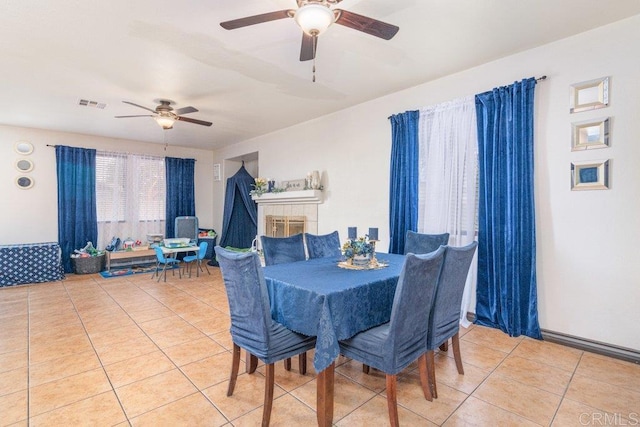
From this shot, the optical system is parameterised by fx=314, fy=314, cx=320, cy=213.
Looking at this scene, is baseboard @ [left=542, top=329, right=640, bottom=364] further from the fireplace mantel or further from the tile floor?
the fireplace mantel

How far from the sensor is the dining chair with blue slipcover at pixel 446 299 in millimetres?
2000

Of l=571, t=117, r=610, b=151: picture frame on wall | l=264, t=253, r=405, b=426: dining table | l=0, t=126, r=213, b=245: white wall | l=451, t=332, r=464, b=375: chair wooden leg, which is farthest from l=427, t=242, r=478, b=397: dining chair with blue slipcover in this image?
l=0, t=126, r=213, b=245: white wall

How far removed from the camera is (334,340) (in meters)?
1.72

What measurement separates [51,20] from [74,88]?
5.29ft

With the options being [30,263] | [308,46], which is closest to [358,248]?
[308,46]

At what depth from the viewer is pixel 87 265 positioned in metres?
5.86

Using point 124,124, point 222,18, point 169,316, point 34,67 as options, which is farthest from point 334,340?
point 124,124

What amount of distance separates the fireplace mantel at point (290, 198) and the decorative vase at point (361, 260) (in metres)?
2.47

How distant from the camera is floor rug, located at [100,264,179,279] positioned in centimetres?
582

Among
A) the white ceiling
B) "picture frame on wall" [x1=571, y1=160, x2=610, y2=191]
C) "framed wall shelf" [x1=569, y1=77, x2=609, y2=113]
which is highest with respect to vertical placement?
the white ceiling

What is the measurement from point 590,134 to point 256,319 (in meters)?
3.11

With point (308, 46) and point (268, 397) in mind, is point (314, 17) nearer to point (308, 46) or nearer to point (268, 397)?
point (308, 46)

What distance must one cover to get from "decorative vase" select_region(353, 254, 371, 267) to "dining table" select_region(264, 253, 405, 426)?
0.15m

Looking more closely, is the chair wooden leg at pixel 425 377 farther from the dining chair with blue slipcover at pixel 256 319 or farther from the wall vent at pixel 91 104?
the wall vent at pixel 91 104
